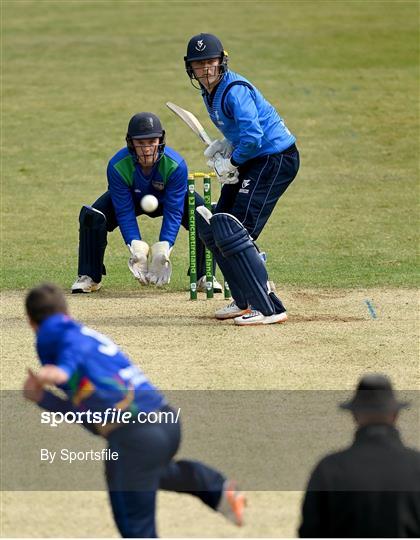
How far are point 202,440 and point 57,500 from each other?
1.15m

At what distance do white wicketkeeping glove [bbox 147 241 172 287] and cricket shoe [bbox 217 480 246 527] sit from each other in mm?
5304

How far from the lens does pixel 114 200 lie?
38.8ft

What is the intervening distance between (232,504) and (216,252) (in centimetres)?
476

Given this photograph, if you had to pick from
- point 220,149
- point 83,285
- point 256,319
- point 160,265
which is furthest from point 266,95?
point 256,319

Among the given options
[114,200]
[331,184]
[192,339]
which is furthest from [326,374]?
[331,184]

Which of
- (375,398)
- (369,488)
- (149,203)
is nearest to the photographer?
(369,488)

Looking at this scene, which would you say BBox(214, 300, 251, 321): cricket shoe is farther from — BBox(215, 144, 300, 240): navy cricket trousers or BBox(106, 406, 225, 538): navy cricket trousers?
BBox(106, 406, 225, 538): navy cricket trousers

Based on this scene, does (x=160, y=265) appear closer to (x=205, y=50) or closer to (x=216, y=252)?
(x=216, y=252)

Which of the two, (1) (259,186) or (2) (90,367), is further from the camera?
(1) (259,186)

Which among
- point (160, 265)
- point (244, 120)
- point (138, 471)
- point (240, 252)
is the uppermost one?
point (244, 120)

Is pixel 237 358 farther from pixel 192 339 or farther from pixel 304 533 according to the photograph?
pixel 304 533

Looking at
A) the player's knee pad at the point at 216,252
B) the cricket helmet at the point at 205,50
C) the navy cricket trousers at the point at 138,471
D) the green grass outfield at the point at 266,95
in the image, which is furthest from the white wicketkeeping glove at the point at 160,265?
the navy cricket trousers at the point at 138,471

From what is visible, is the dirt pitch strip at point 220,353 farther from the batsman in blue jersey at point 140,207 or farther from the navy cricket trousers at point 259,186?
the navy cricket trousers at point 259,186

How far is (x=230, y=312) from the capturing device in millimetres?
10898
